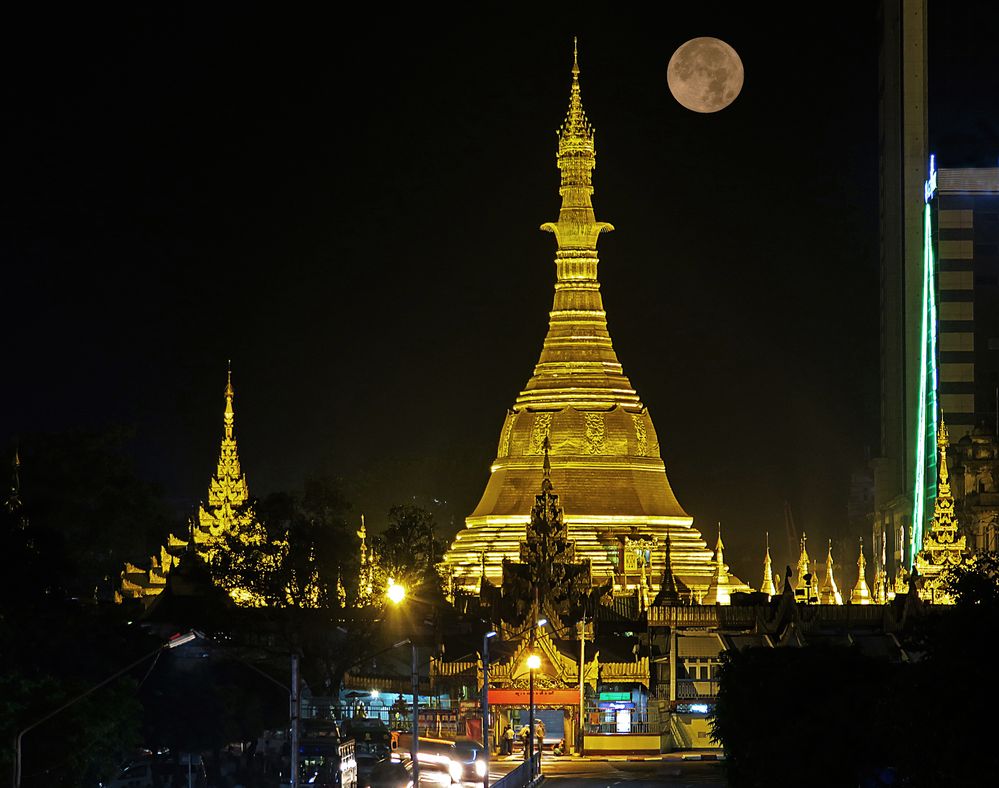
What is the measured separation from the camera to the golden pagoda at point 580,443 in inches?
4072

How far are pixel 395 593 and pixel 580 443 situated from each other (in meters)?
21.5

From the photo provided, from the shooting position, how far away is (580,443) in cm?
10600

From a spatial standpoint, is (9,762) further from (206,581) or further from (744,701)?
(206,581)

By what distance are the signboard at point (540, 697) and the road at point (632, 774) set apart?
320 cm

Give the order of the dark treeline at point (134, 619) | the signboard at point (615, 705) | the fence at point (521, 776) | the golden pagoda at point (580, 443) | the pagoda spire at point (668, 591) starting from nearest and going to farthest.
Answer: the fence at point (521, 776) < the dark treeline at point (134, 619) < the signboard at point (615, 705) < the pagoda spire at point (668, 591) < the golden pagoda at point (580, 443)

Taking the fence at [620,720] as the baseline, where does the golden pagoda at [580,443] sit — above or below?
above

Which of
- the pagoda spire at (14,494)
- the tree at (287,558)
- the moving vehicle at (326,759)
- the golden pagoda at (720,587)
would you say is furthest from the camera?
the golden pagoda at (720,587)

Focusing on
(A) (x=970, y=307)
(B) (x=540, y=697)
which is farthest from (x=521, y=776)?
(A) (x=970, y=307)

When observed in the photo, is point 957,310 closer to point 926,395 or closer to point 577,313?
point 926,395

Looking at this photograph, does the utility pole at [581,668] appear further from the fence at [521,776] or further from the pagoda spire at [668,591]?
the fence at [521,776]

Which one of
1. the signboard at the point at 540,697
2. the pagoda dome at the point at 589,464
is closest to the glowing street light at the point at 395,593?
the signboard at the point at 540,697

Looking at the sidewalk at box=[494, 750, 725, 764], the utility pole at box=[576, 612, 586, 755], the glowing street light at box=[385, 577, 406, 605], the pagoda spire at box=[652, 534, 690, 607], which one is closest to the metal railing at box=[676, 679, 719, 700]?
the utility pole at box=[576, 612, 586, 755]

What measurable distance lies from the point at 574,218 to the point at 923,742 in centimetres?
6660

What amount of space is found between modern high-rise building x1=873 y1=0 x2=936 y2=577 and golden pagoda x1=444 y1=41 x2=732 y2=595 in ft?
96.4
